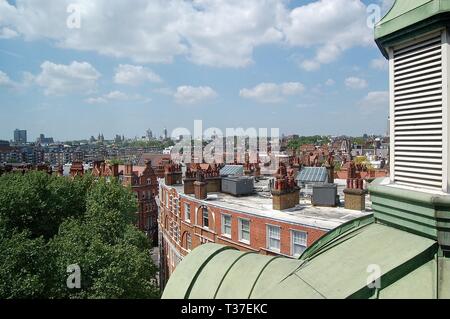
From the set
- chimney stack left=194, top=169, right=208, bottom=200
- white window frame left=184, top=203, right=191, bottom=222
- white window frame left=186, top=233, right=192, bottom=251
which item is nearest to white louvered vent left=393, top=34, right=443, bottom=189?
chimney stack left=194, top=169, right=208, bottom=200

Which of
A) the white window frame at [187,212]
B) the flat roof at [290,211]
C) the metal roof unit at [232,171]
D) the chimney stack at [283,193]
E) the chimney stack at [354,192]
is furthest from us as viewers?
the metal roof unit at [232,171]

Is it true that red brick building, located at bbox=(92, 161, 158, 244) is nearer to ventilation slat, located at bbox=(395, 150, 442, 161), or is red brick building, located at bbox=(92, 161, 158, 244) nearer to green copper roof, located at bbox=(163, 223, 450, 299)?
green copper roof, located at bbox=(163, 223, 450, 299)

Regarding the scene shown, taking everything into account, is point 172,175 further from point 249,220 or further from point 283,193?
point 283,193

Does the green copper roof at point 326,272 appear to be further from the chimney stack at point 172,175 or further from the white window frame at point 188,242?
the chimney stack at point 172,175

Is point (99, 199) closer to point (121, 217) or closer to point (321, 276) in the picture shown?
point (121, 217)

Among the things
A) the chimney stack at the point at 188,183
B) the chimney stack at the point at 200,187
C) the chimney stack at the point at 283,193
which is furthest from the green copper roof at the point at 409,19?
the chimney stack at the point at 188,183

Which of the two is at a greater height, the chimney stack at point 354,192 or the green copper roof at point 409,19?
the green copper roof at point 409,19

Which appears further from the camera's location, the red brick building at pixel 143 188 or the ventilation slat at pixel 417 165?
the red brick building at pixel 143 188

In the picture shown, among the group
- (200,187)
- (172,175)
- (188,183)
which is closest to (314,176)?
(200,187)
